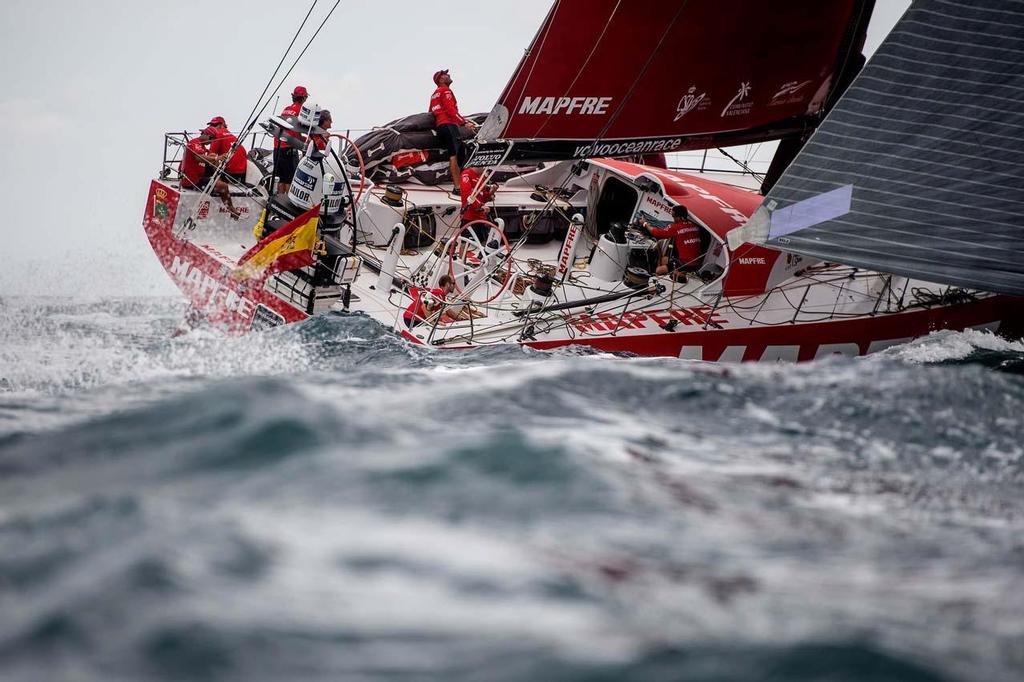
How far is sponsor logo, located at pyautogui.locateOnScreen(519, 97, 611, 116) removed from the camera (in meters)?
5.88

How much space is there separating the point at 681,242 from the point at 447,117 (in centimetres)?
241

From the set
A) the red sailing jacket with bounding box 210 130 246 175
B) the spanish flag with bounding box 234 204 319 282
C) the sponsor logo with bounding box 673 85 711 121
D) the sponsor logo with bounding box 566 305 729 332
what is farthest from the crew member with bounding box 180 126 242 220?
the sponsor logo with bounding box 673 85 711 121

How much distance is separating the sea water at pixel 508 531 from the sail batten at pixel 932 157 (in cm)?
199

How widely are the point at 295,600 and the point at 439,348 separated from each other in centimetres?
374

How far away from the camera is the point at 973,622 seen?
159cm

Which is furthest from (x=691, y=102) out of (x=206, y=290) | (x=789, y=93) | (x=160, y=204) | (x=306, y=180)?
(x=160, y=204)

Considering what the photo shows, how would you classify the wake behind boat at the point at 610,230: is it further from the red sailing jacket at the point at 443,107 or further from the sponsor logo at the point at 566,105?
the red sailing jacket at the point at 443,107

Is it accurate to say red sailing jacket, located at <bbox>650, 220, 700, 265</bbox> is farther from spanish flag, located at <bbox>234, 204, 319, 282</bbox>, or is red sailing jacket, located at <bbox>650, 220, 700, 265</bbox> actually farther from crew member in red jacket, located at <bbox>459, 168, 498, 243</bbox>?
spanish flag, located at <bbox>234, 204, 319, 282</bbox>

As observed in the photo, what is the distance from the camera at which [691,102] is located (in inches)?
262

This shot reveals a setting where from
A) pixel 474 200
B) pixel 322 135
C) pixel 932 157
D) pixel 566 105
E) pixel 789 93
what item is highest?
pixel 789 93

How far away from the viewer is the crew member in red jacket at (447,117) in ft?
24.2

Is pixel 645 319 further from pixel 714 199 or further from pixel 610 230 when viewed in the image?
pixel 714 199

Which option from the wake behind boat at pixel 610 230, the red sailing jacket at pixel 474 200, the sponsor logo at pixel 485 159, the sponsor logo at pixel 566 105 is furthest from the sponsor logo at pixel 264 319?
the sponsor logo at pixel 566 105

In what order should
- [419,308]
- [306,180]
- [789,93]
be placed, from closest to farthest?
1. [306,180]
2. [419,308]
3. [789,93]
